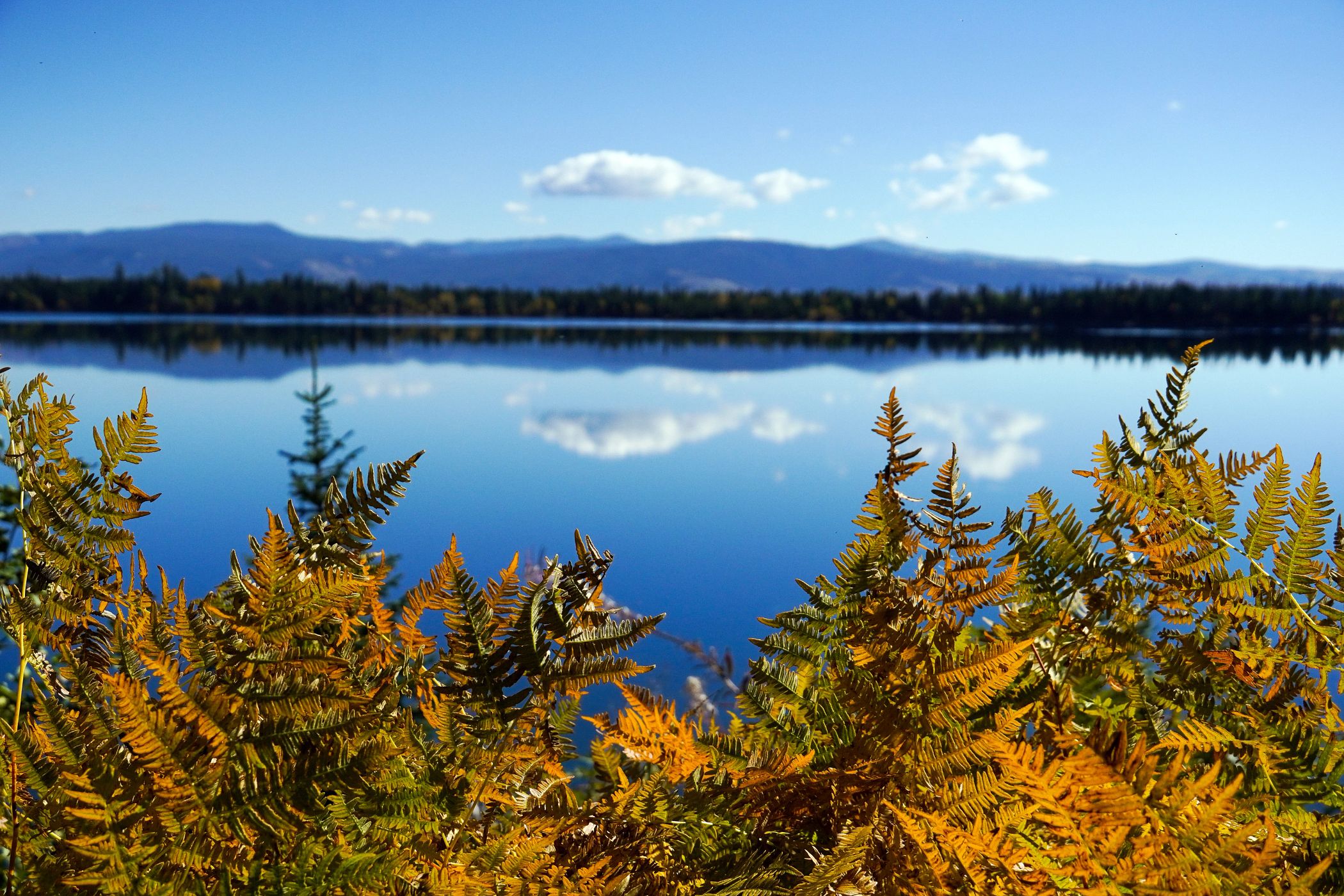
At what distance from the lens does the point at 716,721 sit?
70cm

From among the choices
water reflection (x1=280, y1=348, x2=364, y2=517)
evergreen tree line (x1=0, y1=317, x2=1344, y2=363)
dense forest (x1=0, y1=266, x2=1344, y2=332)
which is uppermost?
dense forest (x1=0, y1=266, x2=1344, y2=332)

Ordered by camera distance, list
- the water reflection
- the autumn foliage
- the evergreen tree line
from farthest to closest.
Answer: the evergreen tree line < the water reflection < the autumn foliage

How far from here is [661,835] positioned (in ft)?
2.18

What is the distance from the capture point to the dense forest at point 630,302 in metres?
37.2

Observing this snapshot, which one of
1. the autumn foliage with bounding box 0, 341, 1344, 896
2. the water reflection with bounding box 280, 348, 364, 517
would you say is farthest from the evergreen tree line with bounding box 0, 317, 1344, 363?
the autumn foliage with bounding box 0, 341, 1344, 896

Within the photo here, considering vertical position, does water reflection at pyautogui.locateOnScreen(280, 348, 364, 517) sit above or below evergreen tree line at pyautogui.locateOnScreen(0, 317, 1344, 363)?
below

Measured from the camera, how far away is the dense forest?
37.2 m

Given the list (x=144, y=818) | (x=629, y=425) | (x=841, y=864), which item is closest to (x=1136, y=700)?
(x=841, y=864)

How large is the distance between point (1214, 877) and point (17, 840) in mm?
741

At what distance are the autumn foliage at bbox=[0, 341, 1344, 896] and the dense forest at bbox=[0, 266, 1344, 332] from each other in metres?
39.7

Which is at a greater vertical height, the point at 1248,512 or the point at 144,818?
the point at 1248,512

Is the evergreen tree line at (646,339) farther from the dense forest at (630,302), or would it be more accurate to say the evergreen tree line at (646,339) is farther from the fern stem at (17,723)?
the fern stem at (17,723)

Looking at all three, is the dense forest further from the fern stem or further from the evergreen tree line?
the fern stem

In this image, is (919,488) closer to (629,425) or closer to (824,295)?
(629,425)
